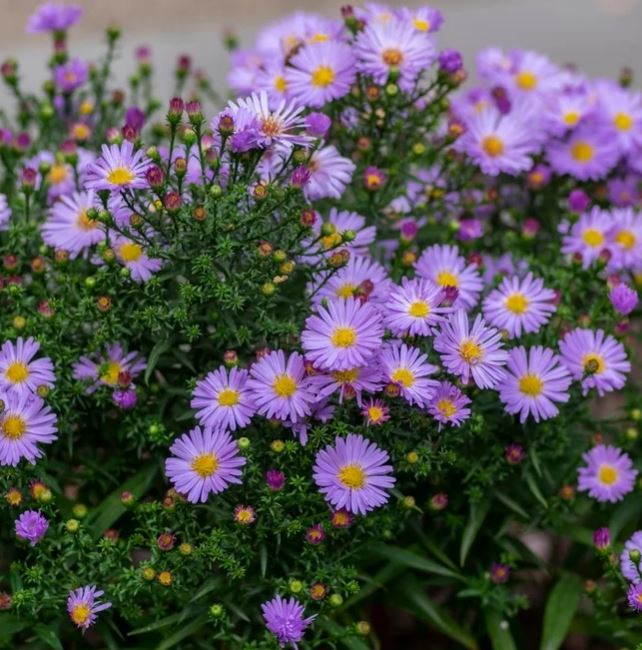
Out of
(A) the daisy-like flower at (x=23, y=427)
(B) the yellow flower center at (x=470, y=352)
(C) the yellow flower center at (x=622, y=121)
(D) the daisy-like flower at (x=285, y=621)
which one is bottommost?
(D) the daisy-like flower at (x=285, y=621)

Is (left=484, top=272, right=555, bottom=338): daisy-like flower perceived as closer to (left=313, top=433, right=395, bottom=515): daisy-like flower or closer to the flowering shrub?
the flowering shrub

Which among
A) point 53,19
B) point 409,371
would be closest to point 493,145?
point 409,371

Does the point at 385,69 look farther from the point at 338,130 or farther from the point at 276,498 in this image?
the point at 276,498

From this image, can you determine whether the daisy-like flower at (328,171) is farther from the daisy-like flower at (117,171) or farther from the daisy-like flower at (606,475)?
the daisy-like flower at (606,475)

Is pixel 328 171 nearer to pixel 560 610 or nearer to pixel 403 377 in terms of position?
pixel 403 377

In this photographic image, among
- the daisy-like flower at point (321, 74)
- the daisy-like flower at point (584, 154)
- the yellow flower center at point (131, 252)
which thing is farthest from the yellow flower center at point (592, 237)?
the yellow flower center at point (131, 252)

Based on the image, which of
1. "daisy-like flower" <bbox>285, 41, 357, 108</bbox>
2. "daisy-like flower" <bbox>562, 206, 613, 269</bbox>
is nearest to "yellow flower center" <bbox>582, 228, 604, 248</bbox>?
"daisy-like flower" <bbox>562, 206, 613, 269</bbox>
